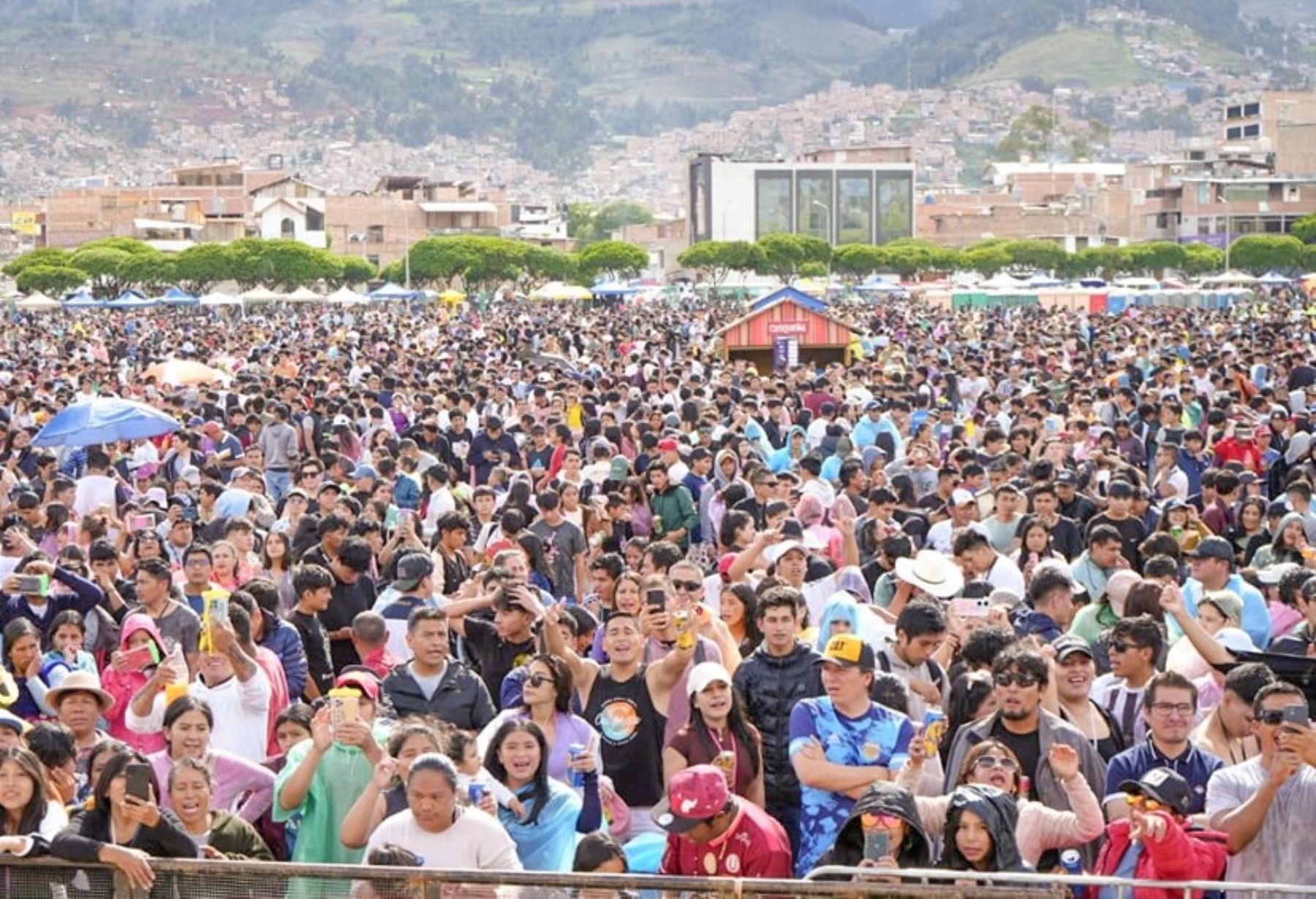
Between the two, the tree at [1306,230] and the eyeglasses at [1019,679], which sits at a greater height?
the eyeglasses at [1019,679]

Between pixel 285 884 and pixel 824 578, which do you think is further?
pixel 824 578

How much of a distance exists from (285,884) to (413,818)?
820 mm

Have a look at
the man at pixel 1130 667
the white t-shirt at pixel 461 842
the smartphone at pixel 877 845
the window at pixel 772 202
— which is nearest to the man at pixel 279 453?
the man at pixel 1130 667

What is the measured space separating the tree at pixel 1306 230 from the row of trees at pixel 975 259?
18 centimetres

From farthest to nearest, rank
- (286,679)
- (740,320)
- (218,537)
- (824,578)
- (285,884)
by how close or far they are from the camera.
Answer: (740,320), (218,537), (824,578), (286,679), (285,884)

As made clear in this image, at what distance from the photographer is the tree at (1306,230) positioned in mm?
97812

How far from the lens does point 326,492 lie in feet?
41.3

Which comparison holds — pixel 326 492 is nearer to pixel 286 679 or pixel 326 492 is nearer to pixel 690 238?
pixel 286 679

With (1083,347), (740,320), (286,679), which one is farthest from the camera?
(1083,347)

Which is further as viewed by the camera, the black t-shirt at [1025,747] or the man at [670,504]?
the man at [670,504]

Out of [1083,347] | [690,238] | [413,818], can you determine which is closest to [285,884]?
[413,818]

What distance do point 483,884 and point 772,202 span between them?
132240mm

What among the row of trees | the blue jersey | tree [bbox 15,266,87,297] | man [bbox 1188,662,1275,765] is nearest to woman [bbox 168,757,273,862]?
the blue jersey

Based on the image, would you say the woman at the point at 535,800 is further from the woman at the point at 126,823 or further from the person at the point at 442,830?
the woman at the point at 126,823
